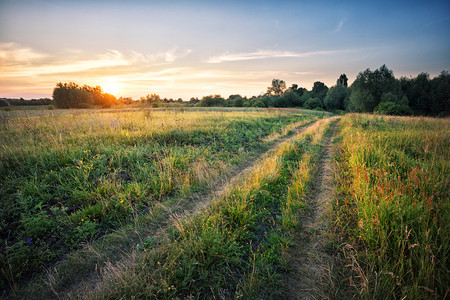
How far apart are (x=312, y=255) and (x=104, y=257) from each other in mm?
3317

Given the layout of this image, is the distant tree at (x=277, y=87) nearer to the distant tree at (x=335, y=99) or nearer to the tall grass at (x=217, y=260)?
the distant tree at (x=335, y=99)

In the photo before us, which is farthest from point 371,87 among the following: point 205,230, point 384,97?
point 205,230

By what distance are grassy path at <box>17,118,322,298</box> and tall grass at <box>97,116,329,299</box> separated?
0.19 meters

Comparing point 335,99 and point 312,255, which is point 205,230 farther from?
point 335,99

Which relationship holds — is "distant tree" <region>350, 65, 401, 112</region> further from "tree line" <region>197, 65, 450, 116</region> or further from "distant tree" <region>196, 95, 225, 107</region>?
"distant tree" <region>196, 95, 225, 107</region>

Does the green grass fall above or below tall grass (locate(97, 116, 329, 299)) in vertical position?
above

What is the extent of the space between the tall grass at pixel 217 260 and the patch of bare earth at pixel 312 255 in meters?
0.17

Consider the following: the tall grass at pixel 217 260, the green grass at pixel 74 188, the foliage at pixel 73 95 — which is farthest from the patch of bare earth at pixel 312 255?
the foliage at pixel 73 95

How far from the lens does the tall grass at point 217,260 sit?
212 cm

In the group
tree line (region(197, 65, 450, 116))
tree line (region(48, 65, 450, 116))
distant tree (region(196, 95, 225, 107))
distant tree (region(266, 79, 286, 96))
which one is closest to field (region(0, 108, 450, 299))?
tree line (region(48, 65, 450, 116))

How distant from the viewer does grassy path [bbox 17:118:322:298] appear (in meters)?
2.21

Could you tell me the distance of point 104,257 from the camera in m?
2.68

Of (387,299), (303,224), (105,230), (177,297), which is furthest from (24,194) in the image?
(387,299)

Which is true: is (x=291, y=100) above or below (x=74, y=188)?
above
